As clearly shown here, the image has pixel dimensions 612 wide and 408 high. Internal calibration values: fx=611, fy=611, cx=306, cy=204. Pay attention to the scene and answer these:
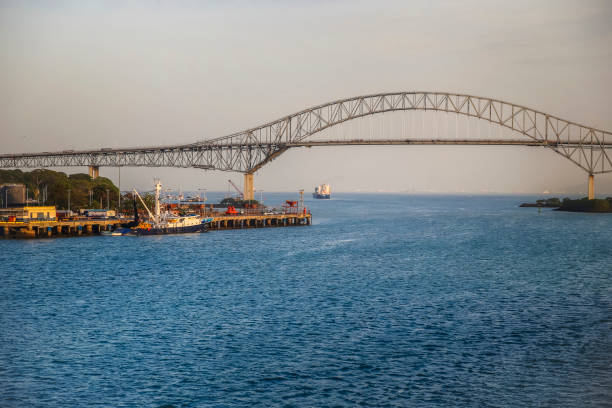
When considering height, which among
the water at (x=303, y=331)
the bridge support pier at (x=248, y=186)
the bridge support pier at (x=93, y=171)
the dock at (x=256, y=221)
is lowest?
the water at (x=303, y=331)

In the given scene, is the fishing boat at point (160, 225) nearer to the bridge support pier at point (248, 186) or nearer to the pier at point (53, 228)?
the pier at point (53, 228)

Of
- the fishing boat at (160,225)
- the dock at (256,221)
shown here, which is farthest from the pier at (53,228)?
the dock at (256,221)

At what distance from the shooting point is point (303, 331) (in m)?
31.3

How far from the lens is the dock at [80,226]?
8362 centimetres

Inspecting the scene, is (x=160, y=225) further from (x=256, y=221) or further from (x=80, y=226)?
(x=256, y=221)

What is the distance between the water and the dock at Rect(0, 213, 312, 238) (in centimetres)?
2264

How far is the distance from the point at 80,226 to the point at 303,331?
6730 centimetres

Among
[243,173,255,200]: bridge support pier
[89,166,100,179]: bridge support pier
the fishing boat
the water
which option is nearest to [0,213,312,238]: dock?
the fishing boat

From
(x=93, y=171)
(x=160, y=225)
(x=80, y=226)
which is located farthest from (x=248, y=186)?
(x=80, y=226)

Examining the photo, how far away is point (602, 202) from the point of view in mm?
163625

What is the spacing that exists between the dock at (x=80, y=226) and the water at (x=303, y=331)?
22637 mm

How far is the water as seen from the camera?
22.8 metres

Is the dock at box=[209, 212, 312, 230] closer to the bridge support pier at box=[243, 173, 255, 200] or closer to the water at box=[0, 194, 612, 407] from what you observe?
the bridge support pier at box=[243, 173, 255, 200]

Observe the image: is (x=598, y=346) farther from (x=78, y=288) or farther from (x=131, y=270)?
(x=131, y=270)
